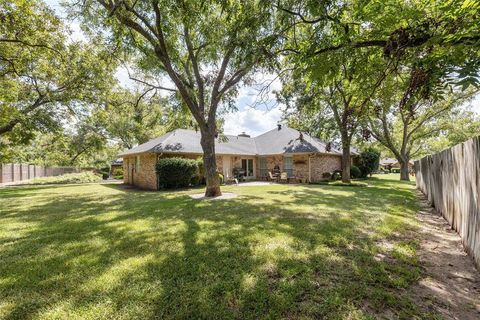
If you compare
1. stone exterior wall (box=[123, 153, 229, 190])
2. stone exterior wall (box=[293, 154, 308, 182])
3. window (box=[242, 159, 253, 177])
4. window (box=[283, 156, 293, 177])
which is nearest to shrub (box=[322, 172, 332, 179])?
stone exterior wall (box=[293, 154, 308, 182])

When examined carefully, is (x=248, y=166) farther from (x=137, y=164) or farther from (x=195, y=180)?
(x=137, y=164)

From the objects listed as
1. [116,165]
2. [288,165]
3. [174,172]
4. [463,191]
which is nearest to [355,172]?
[288,165]

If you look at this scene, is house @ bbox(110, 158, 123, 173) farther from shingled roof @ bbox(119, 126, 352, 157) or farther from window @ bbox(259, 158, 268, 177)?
window @ bbox(259, 158, 268, 177)

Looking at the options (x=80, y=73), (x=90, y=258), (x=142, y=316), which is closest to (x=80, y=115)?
(x=80, y=73)

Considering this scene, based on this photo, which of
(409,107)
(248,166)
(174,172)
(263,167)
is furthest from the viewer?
(263,167)

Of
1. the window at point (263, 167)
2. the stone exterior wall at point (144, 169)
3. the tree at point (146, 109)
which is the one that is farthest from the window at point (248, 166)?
the tree at point (146, 109)

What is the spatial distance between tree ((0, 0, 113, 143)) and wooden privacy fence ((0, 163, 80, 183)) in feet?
45.9

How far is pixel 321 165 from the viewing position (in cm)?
2134

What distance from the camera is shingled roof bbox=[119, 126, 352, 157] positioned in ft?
58.9

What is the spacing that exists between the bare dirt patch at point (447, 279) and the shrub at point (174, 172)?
1334 cm

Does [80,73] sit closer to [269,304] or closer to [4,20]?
[4,20]

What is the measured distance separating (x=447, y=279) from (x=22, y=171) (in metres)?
39.4

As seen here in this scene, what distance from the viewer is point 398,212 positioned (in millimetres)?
7988

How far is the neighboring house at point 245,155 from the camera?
58.3 feet
